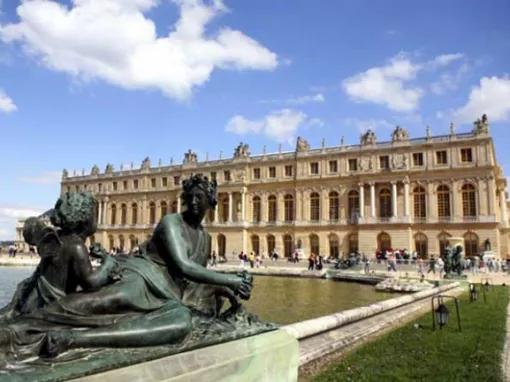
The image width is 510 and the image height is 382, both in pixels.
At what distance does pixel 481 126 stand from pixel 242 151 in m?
27.0

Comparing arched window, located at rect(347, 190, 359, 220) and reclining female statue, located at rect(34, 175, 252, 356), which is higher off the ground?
arched window, located at rect(347, 190, 359, 220)

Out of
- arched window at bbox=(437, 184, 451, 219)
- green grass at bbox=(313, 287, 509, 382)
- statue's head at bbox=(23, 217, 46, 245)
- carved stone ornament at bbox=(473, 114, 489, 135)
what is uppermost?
carved stone ornament at bbox=(473, 114, 489, 135)

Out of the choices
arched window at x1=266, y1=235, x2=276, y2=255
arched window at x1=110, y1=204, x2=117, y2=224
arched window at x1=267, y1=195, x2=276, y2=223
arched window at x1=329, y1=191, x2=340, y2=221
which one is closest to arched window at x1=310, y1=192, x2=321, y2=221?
arched window at x1=329, y1=191, x2=340, y2=221

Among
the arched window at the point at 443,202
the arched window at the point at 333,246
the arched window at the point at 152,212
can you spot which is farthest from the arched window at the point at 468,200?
the arched window at the point at 152,212

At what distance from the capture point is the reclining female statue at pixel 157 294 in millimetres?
2590

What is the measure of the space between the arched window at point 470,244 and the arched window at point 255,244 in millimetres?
23144

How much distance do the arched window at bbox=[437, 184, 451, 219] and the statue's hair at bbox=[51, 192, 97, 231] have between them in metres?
46.0

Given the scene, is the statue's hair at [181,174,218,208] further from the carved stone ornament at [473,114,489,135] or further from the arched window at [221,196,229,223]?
the arched window at [221,196,229,223]

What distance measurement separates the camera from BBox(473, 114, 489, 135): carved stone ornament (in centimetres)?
4266

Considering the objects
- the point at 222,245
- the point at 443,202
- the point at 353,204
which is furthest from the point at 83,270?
the point at 222,245

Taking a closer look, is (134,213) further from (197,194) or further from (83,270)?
(83,270)

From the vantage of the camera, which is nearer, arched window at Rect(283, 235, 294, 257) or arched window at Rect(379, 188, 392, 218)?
arched window at Rect(379, 188, 392, 218)

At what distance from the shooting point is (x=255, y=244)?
55.4 meters

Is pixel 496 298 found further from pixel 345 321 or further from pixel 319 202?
pixel 319 202
